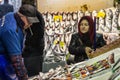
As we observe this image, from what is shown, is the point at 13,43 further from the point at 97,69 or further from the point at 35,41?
the point at 35,41

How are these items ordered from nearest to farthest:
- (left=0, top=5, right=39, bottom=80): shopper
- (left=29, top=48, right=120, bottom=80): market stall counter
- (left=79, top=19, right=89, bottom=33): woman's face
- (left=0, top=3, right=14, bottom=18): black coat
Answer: (left=29, top=48, right=120, bottom=80): market stall counter
(left=0, top=5, right=39, bottom=80): shopper
(left=0, top=3, right=14, bottom=18): black coat
(left=79, top=19, right=89, bottom=33): woman's face

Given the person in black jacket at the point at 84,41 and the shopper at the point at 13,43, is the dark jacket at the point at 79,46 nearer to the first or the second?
→ the person in black jacket at the point at 84,41

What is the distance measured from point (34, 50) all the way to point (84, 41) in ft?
2.61

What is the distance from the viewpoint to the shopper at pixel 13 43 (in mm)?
3012

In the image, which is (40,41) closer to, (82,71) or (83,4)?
(82,71)

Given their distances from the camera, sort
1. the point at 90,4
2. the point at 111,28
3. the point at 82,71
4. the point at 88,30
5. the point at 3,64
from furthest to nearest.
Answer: the point at 90,4, the point at 111,28, the point at 88,30, the point at 3,64, the point at 82,71

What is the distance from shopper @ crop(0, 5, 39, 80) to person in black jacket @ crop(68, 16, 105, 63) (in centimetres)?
161

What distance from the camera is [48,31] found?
7918mm

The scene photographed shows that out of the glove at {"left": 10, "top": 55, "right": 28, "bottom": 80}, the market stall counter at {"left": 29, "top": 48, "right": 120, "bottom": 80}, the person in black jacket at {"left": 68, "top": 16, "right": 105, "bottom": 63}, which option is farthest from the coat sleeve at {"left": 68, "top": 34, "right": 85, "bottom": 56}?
the glove at {"left": 10, "top": 55, "right": 28, "bottom": 80}

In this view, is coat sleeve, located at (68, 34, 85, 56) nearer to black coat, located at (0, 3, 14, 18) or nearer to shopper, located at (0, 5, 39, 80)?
black coat, located at (0, 3, 14, 18)

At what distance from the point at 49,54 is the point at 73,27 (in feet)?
2.63

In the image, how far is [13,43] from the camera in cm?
301

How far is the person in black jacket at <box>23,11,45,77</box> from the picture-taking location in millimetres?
5047

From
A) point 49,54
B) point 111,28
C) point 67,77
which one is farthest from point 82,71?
point 49,54
